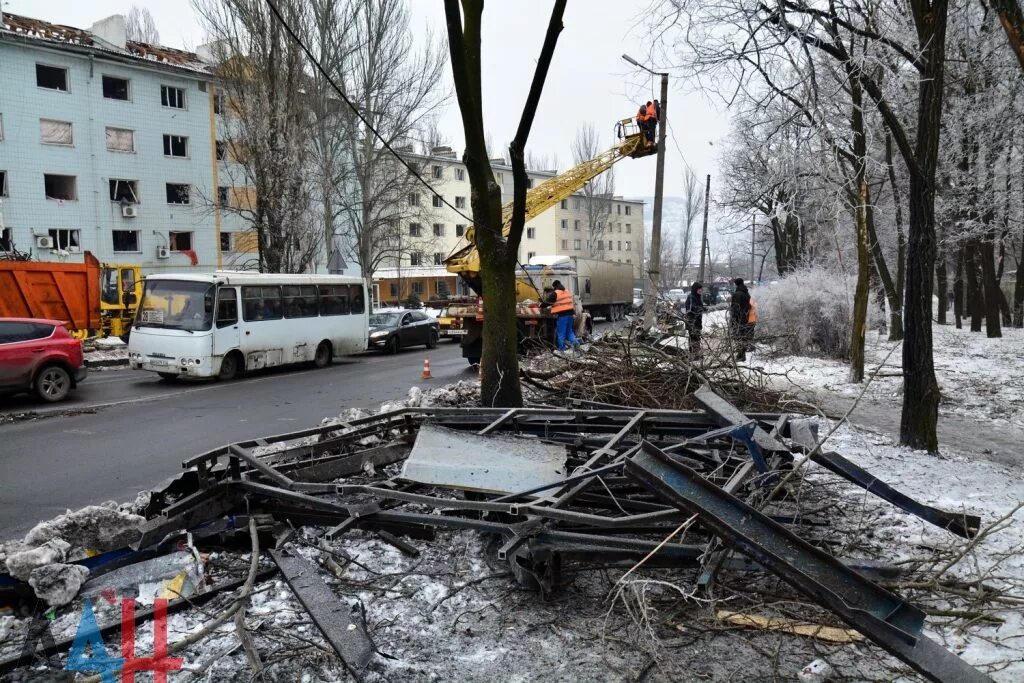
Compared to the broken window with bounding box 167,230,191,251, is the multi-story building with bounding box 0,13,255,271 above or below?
above

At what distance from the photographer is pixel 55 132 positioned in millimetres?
33281

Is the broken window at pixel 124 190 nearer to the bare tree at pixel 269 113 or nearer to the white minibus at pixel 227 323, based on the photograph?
the bare tree at pixel 269 113

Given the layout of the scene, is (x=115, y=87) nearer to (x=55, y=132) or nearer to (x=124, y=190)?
(x=55, y=132)

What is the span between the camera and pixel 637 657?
3.90 meters

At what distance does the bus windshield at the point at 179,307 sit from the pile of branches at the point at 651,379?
945 centimetres

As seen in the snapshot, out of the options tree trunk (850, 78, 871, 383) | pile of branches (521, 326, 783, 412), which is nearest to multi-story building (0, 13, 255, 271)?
pile of branches (521, 326, 783, 412)

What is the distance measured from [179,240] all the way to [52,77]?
→ 900 cm

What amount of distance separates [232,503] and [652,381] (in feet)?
19.4

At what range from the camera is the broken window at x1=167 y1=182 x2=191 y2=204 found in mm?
37375

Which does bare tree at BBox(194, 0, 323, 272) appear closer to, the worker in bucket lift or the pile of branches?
the worker in bucket lift

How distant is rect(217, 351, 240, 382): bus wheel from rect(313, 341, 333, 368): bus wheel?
2864 mm

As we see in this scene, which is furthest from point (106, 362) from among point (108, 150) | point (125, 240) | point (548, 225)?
point (548, 225)

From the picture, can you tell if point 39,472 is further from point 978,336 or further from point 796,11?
point 978,336

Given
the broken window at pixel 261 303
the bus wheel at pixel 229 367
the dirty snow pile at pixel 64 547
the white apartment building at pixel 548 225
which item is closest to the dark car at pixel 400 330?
the broken window at pixel 261 303
